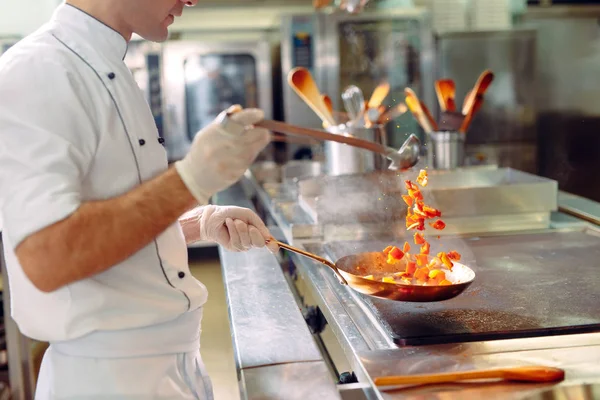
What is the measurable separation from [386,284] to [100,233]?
0.50 m

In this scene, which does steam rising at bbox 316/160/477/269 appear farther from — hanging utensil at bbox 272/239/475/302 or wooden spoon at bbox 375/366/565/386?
wooden spoon at bbox 375/366/565/386

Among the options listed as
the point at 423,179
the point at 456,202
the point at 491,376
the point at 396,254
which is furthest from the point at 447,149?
the point at 491,376

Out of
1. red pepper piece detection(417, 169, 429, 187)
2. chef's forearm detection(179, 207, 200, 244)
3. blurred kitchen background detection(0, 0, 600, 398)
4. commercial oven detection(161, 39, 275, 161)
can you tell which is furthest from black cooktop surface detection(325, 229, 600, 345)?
commercial oven detection(161, 39, 275, 161)

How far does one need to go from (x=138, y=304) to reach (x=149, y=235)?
16 centimetres

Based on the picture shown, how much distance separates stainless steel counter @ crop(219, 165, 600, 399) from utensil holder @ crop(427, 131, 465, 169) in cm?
98

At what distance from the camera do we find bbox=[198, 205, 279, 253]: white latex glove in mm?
1307

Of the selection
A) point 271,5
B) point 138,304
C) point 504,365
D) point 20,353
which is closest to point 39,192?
point 138,304

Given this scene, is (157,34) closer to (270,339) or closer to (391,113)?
(270,339)

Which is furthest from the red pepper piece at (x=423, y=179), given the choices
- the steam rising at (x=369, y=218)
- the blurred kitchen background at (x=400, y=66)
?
the blurred kitchen background at (x=400, y=66)

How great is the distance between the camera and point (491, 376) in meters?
0.91

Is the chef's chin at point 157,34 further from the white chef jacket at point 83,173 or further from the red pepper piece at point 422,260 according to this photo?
the red pepper piece at point 422,260

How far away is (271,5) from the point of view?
4.54 m

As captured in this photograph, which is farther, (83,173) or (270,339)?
(270,339)

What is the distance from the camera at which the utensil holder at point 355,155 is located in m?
2.12
